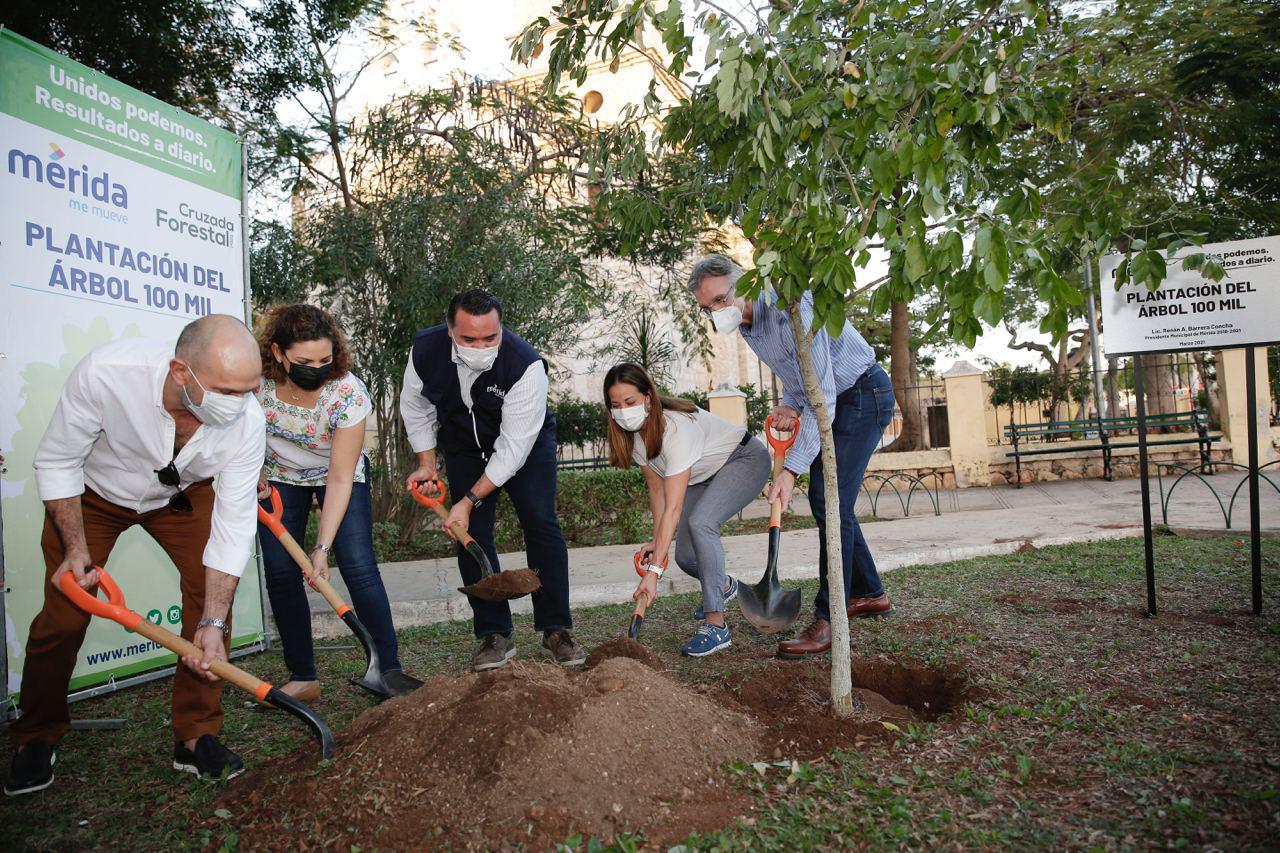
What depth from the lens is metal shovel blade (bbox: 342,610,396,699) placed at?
11.2 ft

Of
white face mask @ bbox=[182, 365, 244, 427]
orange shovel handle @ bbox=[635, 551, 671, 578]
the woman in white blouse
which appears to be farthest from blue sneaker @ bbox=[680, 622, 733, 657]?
white face mask @ bbox=[182, 365, 244, 427]

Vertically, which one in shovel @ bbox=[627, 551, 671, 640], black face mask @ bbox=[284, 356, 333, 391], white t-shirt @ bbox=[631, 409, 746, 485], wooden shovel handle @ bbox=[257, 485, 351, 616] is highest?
black face mask @ bbox=[284, 356, 333, 391]

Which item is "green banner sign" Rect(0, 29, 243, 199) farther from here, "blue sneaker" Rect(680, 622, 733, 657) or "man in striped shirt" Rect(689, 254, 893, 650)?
"blue sneaker" Rect(680, 622, 733, 657)

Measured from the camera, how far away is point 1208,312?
3.85m

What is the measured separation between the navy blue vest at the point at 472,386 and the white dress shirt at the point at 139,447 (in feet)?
3.36

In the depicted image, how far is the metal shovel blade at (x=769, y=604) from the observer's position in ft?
13.3

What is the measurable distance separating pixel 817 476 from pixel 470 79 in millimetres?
7971

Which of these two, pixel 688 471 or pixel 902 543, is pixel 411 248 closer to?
pixel 688 471

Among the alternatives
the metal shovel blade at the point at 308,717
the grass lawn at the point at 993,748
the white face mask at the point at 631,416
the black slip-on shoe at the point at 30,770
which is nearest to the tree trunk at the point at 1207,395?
the grass lawn at the point at 993,748

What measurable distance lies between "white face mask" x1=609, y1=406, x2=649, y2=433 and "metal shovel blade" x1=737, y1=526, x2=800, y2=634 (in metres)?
0.83

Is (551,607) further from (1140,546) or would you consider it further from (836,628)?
(1140,546)

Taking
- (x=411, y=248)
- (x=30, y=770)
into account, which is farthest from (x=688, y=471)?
(x=411, y=248)

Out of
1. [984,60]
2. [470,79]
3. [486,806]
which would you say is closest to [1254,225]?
[470,79]

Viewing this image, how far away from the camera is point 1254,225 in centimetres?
1102
